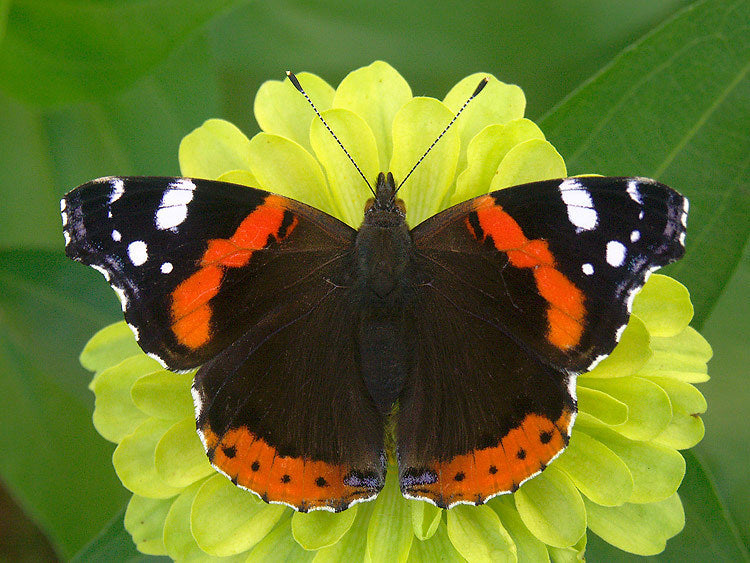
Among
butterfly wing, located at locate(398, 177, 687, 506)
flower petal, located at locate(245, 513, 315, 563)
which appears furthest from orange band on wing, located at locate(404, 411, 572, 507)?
flower petal, located at locate(245, 513, 315, 563)

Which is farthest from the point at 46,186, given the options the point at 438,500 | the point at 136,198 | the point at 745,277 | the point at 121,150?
the point at 745,277

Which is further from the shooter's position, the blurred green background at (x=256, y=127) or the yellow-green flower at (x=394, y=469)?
the blurred green background at (x=256, y=127)

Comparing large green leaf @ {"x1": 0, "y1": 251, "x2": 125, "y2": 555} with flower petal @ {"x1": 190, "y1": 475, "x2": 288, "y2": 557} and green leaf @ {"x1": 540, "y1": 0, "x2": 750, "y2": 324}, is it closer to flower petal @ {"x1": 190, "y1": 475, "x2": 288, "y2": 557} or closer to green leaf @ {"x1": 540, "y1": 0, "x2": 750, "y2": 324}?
flower petal @ {"x1": 190, "y1": 475, "x2": 288, "y2": 557}

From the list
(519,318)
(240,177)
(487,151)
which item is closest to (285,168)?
(240,177)

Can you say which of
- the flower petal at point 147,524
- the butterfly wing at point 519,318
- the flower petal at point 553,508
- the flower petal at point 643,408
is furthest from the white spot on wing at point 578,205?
the flower petal at point 147,524

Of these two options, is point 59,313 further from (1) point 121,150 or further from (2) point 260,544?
(2) point 260,544

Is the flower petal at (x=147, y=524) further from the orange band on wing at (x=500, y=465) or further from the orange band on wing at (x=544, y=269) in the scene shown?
the orange band on wing at (x=544, y=269)

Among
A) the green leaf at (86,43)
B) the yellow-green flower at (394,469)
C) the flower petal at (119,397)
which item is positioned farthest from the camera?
the green leaf at (86,43)

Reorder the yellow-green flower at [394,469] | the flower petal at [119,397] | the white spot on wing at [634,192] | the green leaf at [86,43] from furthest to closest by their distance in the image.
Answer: the green leaf at [86,43] < the flower petal at [119,397] < the yellow-green flower at [394,469] < the white spot on wing at [634,192]
